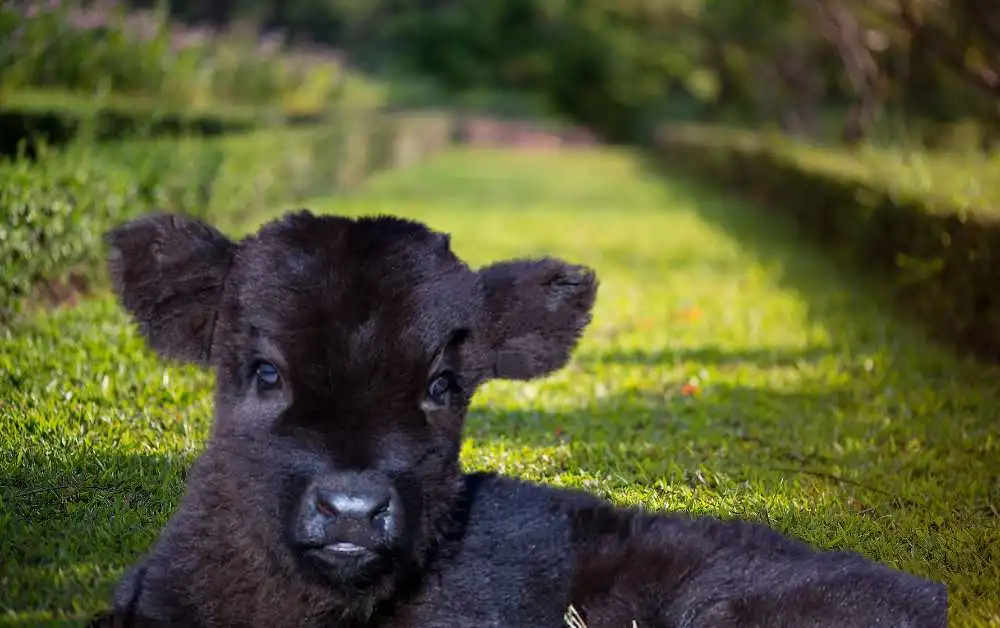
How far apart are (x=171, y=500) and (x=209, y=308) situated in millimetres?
441

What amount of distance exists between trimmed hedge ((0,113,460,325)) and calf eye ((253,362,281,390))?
1.95m

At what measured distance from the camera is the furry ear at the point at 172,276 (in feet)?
9.29

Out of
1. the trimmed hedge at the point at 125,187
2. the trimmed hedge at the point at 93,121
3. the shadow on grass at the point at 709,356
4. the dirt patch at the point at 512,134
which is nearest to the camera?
the trimmed hedge at the point at 125,187

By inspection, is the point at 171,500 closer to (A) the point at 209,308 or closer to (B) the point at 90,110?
(A) the point at 209,308

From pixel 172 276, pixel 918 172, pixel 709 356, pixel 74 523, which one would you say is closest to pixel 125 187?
pixel 709 356

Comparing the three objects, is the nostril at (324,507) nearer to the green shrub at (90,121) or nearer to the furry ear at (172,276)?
the furry ear at (172,276)

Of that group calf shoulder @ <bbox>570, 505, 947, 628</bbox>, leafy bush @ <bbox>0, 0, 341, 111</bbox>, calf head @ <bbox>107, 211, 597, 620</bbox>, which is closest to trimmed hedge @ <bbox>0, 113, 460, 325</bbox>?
leafy bush @ <bbox>0, 0, 341, 111</bbox>

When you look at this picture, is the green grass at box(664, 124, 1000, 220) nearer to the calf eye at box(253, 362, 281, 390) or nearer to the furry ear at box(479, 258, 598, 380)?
the furry ear at box(479, 258, 598, 380)

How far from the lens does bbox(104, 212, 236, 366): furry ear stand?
2.83 meters

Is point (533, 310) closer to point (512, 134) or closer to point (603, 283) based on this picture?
point (603, 283)

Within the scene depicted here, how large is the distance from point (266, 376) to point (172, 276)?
44 cm

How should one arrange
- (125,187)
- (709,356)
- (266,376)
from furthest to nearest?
(709,356)
(125,187)
(266,376)

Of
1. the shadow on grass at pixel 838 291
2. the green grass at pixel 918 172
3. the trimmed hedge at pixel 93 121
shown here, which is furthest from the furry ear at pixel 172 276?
the green grass at pixel 918 172

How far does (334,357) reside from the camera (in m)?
2.43
